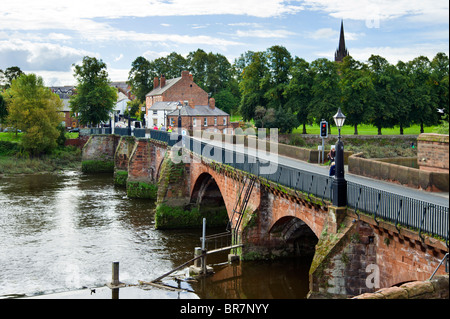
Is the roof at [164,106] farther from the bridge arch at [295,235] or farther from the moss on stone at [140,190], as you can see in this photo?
the bridge arch at [295,235]

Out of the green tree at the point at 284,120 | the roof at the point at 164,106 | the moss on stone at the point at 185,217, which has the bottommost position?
the moss on stone at the point at 185,217

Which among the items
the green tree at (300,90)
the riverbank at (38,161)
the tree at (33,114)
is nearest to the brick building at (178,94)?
the riverbank at (38,161)

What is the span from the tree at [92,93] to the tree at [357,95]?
100 ft

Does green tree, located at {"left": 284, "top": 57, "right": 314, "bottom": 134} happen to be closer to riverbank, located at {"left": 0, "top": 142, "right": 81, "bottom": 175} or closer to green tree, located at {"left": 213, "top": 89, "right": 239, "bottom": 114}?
riverbank, located at {"left": 0, "top": 142, "right": 81, "bottom": 175}

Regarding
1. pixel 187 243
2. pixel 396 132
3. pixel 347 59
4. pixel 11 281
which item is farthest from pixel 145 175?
pixel 396 132

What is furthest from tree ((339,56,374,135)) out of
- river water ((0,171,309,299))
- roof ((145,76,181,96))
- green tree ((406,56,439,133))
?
roof ((145,76,181,96))

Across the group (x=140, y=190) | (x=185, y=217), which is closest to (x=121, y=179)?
(x=140, y=190)

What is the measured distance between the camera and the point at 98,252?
27344 mm

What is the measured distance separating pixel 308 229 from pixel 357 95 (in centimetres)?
3865

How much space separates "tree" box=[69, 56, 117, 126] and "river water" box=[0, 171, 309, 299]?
85.7 ft

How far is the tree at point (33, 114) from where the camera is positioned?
6012cm

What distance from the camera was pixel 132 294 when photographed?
20.4 meters

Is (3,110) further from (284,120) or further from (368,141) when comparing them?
(368,141)
